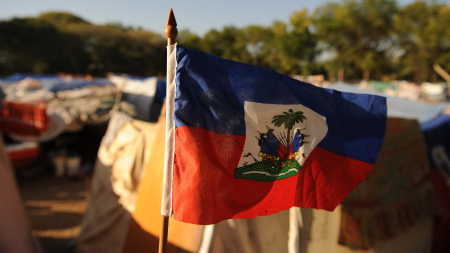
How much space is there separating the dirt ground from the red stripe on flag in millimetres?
3856

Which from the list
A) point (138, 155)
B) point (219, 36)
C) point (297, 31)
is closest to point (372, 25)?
point (297, 31)

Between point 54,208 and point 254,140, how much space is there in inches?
237

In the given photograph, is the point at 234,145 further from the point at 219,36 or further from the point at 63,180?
the point at 219,36

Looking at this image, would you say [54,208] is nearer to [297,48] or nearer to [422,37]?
[297,48]

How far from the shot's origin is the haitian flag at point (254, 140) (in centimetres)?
204

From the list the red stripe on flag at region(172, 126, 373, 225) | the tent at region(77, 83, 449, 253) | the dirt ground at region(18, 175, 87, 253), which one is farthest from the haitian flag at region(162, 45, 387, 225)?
the dirt ground at region(18, 175, 87, 253)

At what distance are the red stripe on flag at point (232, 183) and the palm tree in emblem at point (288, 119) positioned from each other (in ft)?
1.02

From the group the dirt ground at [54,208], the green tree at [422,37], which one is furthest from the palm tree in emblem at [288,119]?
the green tree at [422,37]

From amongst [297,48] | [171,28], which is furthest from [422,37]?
[171,28]

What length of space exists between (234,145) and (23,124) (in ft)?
26.3

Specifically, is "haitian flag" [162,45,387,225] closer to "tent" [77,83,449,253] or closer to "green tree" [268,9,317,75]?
"tent" [77,83,449,253]

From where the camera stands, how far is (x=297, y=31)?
4000 centimetres

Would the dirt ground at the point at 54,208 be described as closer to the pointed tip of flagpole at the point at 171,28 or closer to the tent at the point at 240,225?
the tent at the point at 240,225

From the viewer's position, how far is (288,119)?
2387 millimetres
